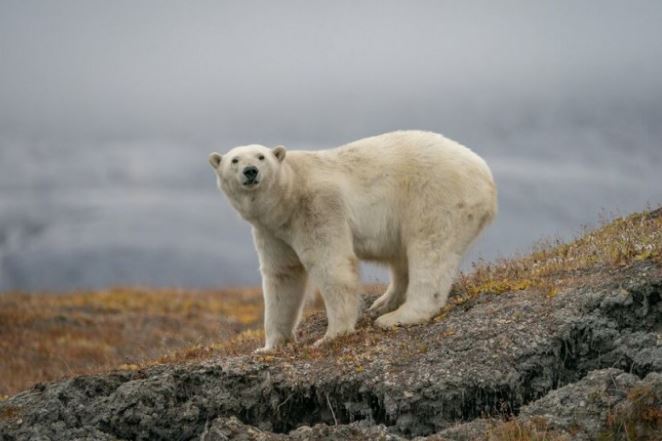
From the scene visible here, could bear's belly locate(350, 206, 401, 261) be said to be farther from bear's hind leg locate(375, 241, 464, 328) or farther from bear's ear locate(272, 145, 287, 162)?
bear's ear locate(272, 145, 287, 162)

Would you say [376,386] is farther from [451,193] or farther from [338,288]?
[451,193]

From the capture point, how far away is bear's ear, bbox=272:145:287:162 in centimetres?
1244

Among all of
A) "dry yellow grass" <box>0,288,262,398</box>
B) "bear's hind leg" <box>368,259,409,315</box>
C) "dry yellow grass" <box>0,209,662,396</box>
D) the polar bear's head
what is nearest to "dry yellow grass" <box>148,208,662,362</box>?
"dry yellow grass" <box>0,209,662,396</box>

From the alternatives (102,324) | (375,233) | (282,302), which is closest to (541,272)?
(375,233)

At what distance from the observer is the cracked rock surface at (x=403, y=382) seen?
9.42 meters

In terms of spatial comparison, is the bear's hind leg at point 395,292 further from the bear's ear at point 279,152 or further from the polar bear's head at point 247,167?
the polar bear's head at point 247,167

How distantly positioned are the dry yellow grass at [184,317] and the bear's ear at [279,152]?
8.35ft

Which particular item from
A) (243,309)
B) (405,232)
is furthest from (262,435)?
(243,309)

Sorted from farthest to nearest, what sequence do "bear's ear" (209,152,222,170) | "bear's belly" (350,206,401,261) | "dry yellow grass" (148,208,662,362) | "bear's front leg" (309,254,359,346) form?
1. "bear's belly" (350,206,401,261)
2. "bear's ear" (209,152,222,170)
3. "bear's front leg" (309,254,359,346)
4. "dry yellow grass" (148,208,662,362)

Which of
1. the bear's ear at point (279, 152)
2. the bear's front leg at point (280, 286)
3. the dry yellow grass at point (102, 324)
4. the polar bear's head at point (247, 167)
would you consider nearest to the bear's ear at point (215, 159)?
the polar bear's head at point (247, 167)

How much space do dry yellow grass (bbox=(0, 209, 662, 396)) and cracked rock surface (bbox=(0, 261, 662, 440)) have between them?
0.48m

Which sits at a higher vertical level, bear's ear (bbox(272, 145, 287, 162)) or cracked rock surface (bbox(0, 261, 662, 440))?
bear's ear (bbox(272, 145, 287, 162))

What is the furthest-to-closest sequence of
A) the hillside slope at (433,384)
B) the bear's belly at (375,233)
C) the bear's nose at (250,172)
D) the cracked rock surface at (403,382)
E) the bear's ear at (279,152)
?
1. the bear's belly at (375,233)
2. the bear's ear at (279,152)
3. the bear's nose at (250,172)
4. the cracked rock surface at (403,382)
5. the hillside slope at (433,384)

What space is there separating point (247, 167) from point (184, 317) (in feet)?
75.2
